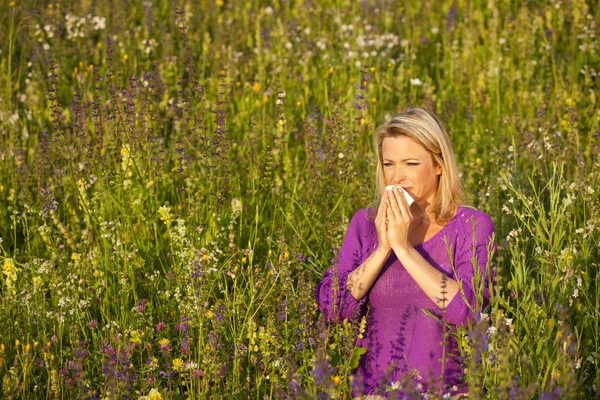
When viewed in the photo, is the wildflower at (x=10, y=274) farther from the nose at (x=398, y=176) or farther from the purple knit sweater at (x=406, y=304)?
the nose at (x=398, y=176)

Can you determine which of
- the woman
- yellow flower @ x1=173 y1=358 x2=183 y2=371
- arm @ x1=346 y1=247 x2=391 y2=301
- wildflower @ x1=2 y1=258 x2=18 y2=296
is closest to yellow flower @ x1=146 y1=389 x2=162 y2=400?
yellow flower @ x1=173 y1=358 x2=183 y2=371

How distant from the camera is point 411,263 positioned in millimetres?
3137

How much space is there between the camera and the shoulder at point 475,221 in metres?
3.36

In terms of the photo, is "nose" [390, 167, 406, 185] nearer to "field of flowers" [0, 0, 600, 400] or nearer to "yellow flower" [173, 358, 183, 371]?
"field of flowers" [0, 0, 600, 400]

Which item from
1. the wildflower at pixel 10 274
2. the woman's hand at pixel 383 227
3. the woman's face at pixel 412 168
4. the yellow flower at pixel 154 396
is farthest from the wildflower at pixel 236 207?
the yellow flower at pixel 154 396

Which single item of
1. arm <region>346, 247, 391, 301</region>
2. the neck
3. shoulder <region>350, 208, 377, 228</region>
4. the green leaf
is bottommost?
the green leaf

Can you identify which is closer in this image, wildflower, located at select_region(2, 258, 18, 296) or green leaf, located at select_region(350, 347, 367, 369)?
green leaf, located at select_region(350, 347, 367, 369)

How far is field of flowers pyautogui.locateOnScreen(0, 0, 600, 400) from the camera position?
301 cm

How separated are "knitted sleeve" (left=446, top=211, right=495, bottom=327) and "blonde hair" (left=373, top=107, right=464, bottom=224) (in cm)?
16

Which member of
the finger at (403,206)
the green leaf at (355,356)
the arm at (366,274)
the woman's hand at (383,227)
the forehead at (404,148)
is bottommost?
the green leaf at (355,356)

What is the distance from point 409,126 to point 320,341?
115 cm

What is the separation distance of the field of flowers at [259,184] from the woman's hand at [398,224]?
0.38m

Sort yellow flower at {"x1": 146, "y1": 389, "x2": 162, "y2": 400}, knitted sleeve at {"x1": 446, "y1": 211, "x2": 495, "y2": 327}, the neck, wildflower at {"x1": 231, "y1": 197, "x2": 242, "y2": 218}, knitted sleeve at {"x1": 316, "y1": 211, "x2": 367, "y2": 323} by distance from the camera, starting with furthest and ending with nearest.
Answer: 1. wildflower at {"x1": 231, "y1": 197, "x2": 242, "y2": 218}
2. the neck
3. knitted sleeve at {"x1": 316, "y1": 211, "x2": 367, "y2": 323}
4. knitted sleeve at {"x1": 446, "y1": 211, "x2": 495, "y2": 327}
5. yellow flower at {"x1": 146, "y1": 389, "x2": 162, "y2": 400}

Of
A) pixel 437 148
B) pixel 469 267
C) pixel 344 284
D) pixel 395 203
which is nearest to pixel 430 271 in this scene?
pixel 469 267
